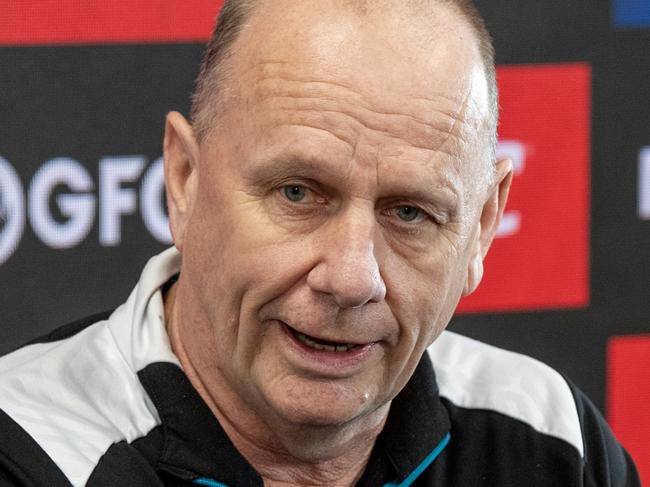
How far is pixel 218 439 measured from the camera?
1.32 meters

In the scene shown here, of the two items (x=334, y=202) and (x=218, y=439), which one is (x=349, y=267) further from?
(x=218, y=439)

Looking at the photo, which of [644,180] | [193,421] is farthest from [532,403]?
[644,180]

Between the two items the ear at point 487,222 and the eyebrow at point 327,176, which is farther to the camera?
the ear at point 487,222

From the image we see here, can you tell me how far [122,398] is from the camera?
51.9 inches

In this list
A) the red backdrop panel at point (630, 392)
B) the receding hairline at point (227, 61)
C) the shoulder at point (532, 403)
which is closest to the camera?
the receding hairline at point (227, 61)

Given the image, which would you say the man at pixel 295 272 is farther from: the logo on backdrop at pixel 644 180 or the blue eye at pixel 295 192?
the logo on backdrop at pixel 644 180

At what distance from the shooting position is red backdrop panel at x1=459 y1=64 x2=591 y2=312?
7.36ft

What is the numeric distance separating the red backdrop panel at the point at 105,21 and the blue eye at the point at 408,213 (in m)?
0.83

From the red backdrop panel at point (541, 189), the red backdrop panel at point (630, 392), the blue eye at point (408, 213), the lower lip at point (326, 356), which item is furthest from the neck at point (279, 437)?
the red backdrop panel at point (630, 392)

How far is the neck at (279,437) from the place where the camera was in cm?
133

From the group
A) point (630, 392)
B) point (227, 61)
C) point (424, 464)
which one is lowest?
point (630, 392)

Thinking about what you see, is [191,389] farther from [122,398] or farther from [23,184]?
[23,184]

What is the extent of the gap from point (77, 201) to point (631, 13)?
3.39 feet

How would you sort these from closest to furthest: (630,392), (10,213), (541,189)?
(10,213)
(541,189)
(630,392)
